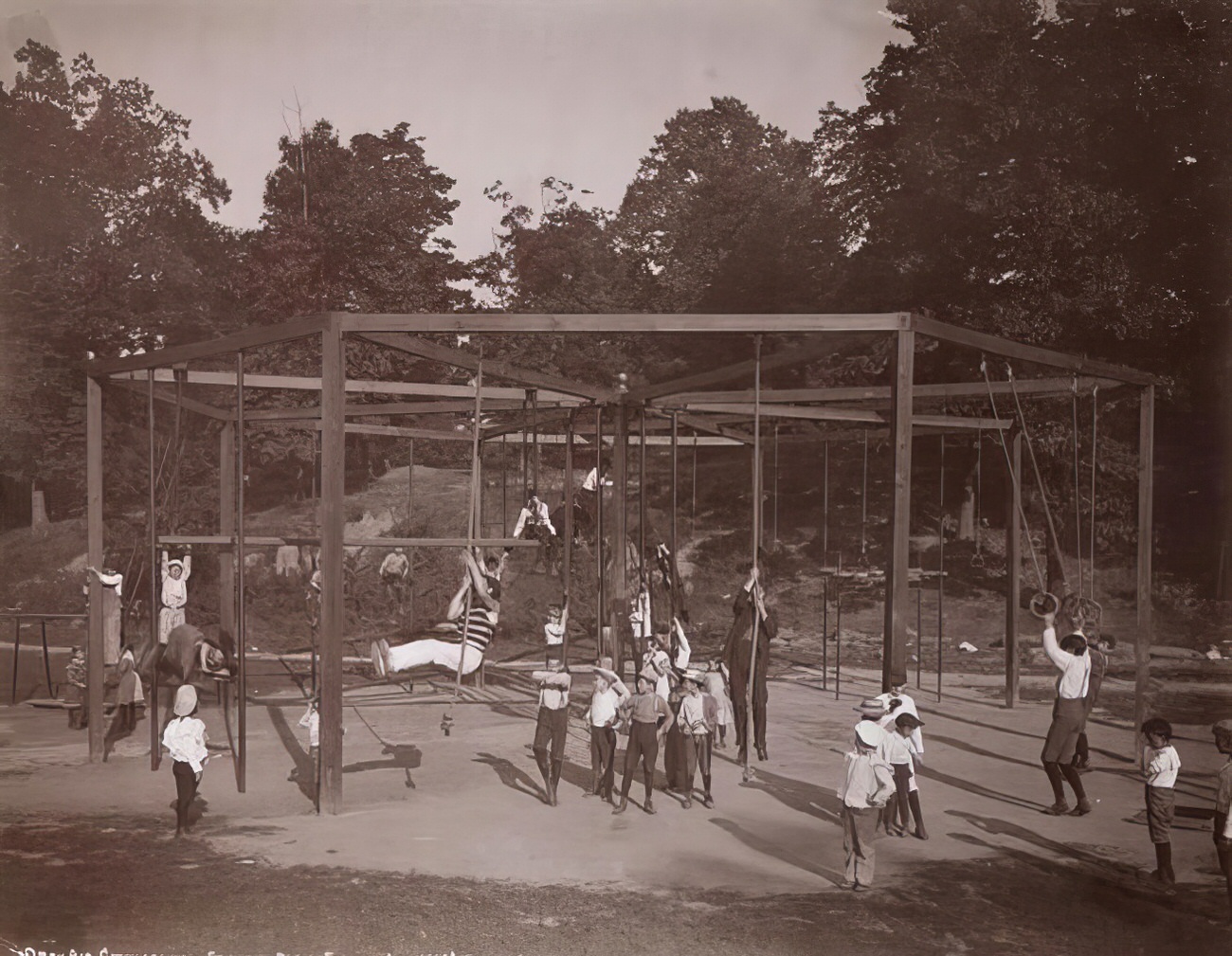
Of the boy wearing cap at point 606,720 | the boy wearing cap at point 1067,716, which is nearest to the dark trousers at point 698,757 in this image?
the boy wearing cap at point 606,720

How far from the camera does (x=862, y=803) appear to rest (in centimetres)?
970

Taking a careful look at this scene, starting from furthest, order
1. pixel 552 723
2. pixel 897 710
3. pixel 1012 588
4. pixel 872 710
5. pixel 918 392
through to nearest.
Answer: pixel 1012 588 → pixel 918 392 → pixel 552 723 → pixel 897 710 → pixel 872 710

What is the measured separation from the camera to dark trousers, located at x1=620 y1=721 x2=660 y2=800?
11984 mm

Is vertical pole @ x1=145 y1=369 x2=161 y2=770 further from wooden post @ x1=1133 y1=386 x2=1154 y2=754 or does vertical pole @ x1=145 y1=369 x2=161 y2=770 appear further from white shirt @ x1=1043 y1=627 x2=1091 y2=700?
wooden post @ x1=1133 y1=386 x2=1154 y2=754

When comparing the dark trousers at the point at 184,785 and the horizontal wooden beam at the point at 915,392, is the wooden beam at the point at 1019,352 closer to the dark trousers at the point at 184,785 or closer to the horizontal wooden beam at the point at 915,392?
the horizontal wooden beam at the point at 915,392

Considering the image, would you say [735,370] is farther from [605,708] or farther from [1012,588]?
[1012,588]

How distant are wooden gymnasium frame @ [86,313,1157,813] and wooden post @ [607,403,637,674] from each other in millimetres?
44

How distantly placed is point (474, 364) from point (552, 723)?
4245mm

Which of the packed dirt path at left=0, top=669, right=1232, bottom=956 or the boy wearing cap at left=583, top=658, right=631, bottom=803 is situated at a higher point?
the boy wearing cap at left=583, top=658, right=631, bottom=803

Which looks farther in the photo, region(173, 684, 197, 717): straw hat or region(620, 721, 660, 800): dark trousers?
region(620, 721, 660, 800): dark trousers

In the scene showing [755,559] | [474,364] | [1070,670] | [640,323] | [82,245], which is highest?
[82,245]

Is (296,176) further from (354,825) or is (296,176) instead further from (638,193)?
(354,825)

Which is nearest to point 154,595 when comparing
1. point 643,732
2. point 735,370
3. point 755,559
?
point 643,732

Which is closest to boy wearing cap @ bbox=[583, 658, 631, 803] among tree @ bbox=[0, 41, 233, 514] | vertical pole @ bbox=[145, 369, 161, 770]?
vertical pole @ bbox=[145, 369, 161, 770]
